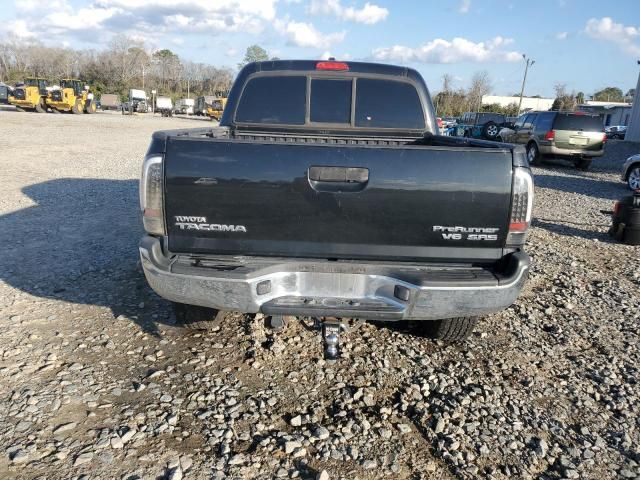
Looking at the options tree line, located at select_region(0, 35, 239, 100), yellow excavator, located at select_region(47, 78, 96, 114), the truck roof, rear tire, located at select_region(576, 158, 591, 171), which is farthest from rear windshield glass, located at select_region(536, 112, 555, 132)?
tree line, located at select_region(0, 35, 239, 100)

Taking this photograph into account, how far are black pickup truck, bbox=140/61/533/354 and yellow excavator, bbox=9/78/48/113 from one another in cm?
4173

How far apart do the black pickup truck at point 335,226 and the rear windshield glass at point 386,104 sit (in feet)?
5.00

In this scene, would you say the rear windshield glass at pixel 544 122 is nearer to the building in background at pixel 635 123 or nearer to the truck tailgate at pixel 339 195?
the building in background at pixel 635 123

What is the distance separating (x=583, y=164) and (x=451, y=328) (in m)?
15.6

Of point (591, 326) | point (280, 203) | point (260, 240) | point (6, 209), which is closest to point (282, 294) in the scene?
point (260, 240)

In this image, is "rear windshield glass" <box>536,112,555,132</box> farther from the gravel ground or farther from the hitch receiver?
the hitch receiver

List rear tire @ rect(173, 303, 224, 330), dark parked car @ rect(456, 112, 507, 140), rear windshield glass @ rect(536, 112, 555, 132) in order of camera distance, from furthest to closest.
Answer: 1. dark parked car @ rect(456, 112, 507, 140)
2. rear windshield glass @ rect(536, 112, 555, 132)
3. rear tire @ rect(173, 303, 224, 330)

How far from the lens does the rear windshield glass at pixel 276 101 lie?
14.4 feet

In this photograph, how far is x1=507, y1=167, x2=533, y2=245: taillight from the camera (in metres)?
2.79

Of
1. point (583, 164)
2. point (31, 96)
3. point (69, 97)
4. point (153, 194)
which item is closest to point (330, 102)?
point (153, 194)

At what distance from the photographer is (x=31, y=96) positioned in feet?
122

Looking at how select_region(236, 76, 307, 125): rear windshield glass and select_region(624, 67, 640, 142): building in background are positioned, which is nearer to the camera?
select_region(236, 76, 307, 125): rear windshield glass

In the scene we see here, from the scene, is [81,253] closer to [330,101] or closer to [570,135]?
[330,101]

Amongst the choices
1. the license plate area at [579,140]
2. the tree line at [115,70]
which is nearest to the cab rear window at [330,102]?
the license plate area at [579,140]
